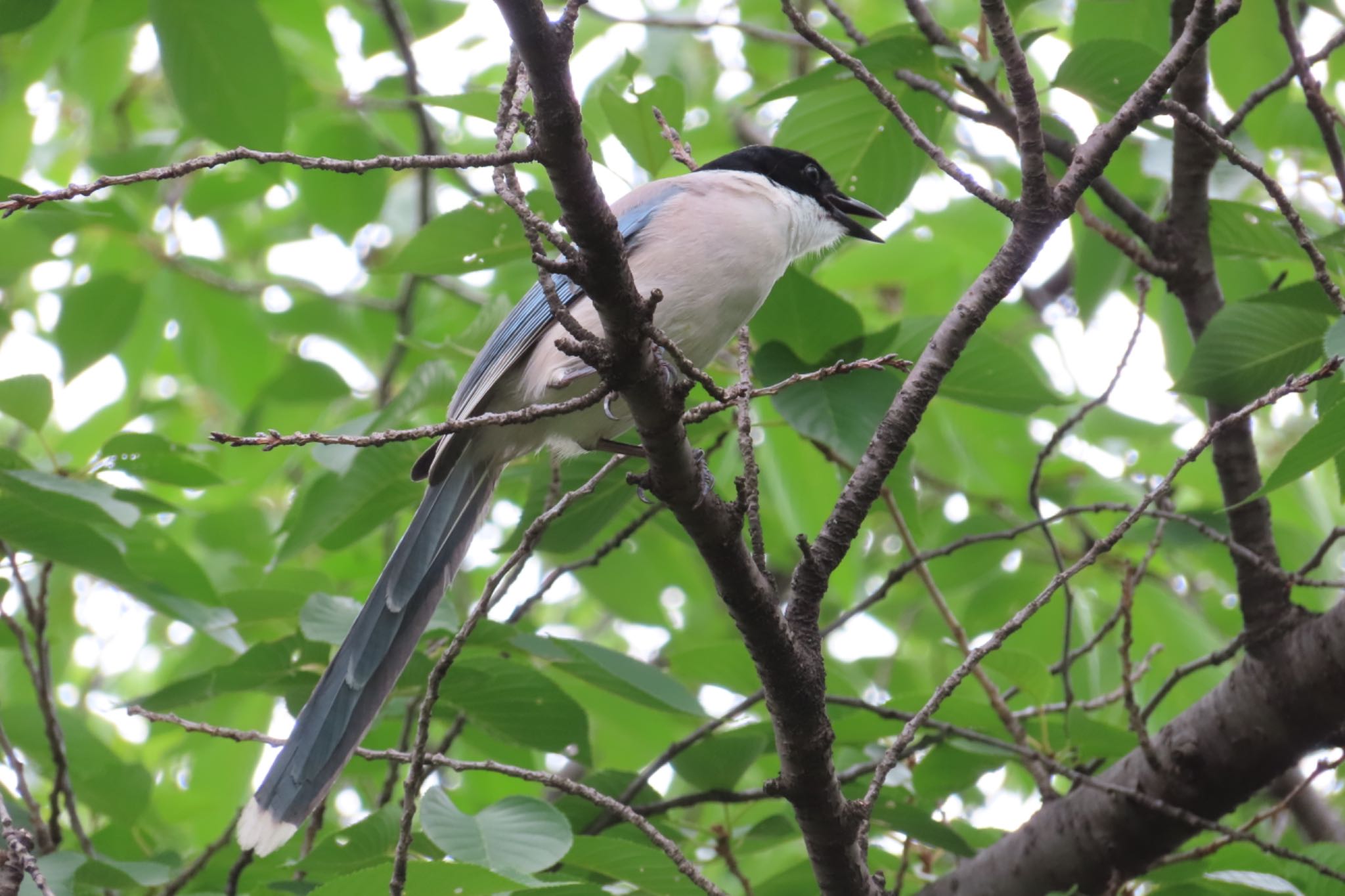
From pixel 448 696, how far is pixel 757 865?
2.10 m

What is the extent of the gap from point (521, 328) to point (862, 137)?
1135mm

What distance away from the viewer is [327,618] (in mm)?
3104

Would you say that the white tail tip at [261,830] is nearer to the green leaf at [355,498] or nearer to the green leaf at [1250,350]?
the green leaf at [355,498]

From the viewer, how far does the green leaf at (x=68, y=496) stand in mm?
2949

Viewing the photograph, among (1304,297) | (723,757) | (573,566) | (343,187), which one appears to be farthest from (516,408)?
(343,187)

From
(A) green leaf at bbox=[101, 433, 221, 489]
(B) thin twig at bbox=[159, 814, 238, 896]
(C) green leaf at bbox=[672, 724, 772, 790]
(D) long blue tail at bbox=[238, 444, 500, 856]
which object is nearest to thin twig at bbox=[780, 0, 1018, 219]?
(C) green leaf at bbox=[672, 724, 772, 790]

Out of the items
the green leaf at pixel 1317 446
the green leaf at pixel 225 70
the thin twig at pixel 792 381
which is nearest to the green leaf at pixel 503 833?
the thin twig at pixel 792 381

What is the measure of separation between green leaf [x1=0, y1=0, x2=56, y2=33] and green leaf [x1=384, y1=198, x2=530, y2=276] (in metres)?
1.08

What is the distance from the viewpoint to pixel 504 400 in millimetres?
3656

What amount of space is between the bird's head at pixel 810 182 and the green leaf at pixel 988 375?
71cm

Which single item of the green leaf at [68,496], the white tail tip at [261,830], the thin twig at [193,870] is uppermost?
the green leaf at [68,496]

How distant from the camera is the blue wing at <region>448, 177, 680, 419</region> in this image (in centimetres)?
348

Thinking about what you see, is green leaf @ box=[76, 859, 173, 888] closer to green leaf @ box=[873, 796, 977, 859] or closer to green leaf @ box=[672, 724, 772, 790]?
green leaf @ box=[672, 724, 772, 790]

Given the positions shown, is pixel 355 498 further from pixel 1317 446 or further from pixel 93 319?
pixel 1317 446
